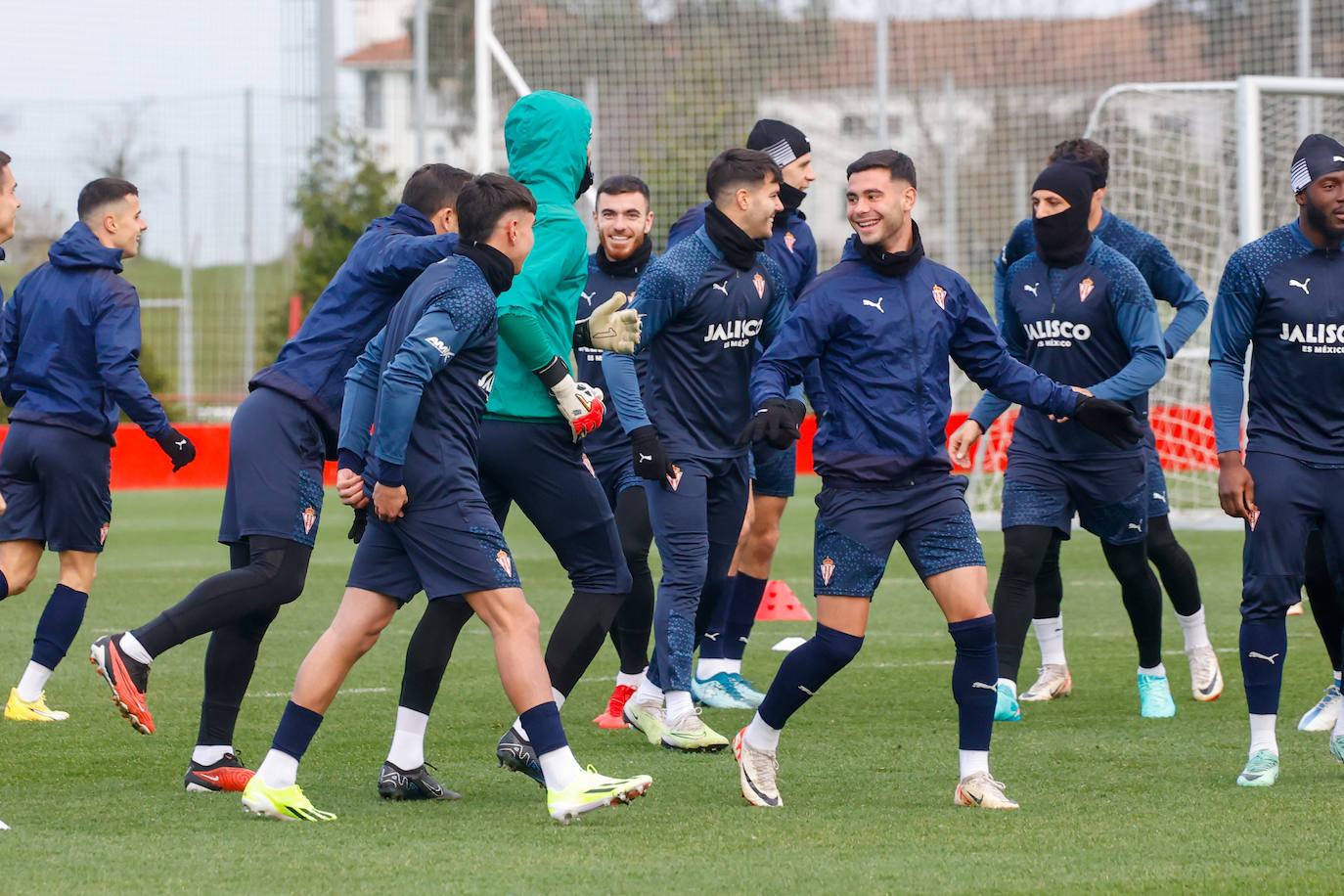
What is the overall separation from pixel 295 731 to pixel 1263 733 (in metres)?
3.08

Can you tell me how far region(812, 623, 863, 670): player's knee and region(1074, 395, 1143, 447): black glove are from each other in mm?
996

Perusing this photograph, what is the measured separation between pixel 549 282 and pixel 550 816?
1800 mm

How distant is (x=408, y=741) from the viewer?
5.71m

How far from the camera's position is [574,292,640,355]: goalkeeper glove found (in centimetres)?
626

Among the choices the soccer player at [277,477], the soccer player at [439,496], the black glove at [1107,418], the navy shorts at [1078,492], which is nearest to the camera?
the soccer player at [439,496]

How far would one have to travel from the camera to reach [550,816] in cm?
532

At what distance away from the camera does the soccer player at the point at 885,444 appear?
18.1ft

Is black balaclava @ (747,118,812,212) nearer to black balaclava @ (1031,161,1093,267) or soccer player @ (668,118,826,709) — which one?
soccer player @ (668,118,826,709)

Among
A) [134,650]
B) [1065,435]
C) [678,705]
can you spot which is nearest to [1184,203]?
[1065,435]

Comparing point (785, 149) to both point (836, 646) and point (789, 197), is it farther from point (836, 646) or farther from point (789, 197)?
point (836, 646)

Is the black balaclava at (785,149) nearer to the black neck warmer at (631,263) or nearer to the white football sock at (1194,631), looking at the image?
the black neck warmer at (631,263)

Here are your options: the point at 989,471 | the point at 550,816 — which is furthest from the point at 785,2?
the point at 550,816

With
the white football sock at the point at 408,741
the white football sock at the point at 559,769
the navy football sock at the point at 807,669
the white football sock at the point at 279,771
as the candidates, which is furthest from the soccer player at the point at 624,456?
the white football sock at the point at 279,771

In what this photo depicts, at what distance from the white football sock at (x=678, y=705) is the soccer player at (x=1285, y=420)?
2059 mm
